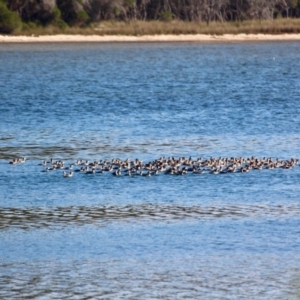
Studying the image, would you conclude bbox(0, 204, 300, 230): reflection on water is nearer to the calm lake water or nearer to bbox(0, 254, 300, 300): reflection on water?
the calm lake water

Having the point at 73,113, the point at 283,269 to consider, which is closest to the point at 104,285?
the point at 283,269

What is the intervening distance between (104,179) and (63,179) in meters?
0.75

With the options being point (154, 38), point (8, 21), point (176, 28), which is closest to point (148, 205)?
point (8, 21)

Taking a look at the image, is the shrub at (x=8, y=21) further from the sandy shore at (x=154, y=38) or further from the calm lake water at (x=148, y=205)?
the calm lake water at (x=148, y=205)

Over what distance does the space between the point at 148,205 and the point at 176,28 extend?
59.1m

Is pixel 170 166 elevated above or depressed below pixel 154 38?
above

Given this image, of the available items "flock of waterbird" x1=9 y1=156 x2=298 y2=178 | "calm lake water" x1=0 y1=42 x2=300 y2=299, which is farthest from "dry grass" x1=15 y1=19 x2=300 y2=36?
"flock of waterbird" x1=9 y1=156 x2=298 y2=178

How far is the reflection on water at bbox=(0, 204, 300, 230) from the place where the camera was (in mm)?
15481

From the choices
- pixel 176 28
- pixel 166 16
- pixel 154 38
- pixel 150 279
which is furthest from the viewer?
pixel 166 16

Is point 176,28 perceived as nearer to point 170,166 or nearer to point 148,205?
point 170,166

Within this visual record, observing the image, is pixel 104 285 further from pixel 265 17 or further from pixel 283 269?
pixel 265 17

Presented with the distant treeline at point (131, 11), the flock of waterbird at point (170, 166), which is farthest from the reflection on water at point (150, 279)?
the distant treeline at point (131, 11)

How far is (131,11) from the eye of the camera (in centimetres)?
7781

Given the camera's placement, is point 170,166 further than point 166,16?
No
